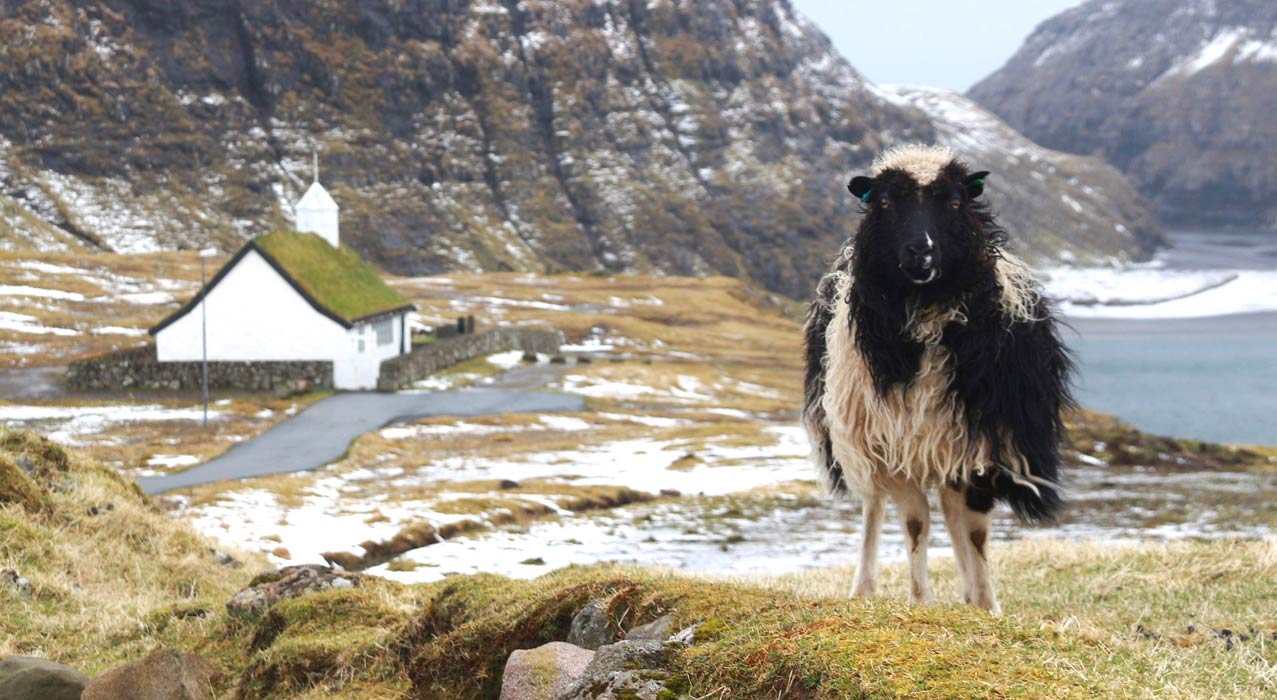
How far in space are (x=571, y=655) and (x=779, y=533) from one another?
30192 mm

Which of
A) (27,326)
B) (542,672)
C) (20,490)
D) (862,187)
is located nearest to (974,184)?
(862,187)

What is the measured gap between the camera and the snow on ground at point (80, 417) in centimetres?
5300

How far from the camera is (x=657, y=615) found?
26.4ft

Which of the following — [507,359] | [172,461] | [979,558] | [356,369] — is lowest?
[172,461]

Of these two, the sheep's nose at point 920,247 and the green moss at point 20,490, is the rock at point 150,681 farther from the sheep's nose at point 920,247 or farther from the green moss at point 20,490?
the sheep's nose at point 920,247

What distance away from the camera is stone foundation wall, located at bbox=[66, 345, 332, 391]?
70750 millimetres

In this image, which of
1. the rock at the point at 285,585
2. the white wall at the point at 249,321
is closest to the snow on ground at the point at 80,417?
the white wall at the point at 249,321

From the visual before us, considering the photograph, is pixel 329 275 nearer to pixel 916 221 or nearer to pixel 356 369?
pixel 356 369

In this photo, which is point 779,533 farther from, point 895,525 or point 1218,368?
point 1218,368

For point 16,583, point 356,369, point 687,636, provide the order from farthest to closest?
point 356,369 → point 16,583 → point 687,636

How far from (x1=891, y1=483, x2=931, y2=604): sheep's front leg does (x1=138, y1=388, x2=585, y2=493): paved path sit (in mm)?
32242

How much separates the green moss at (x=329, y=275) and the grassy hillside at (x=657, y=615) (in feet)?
184

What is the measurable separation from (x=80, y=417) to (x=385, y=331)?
23354 mm

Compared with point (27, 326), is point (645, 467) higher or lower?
lower
